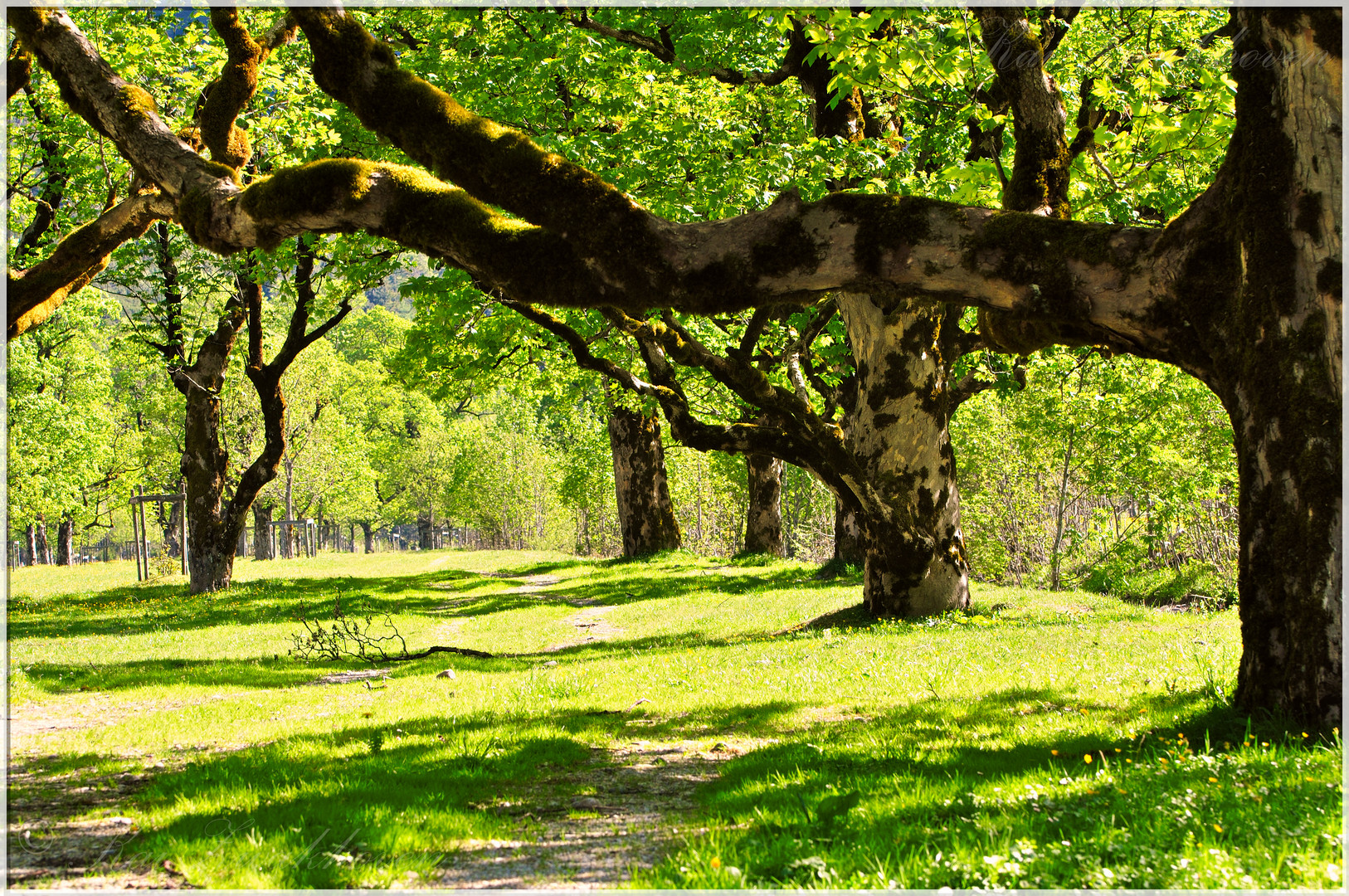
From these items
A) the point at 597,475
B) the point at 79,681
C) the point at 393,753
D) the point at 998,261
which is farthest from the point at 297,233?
the point at 597,475

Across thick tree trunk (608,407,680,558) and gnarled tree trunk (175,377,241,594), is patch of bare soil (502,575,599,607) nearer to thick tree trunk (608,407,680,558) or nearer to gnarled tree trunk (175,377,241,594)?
thick tree trunk (608,407,680,558)

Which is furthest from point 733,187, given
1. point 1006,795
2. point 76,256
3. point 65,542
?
point 65,542

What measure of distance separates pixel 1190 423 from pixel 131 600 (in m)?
29.2

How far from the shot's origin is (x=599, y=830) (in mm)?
5105

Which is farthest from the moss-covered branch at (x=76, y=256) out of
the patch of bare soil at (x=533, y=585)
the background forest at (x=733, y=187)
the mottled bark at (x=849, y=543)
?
the mottled bark at (x=849, y=543)

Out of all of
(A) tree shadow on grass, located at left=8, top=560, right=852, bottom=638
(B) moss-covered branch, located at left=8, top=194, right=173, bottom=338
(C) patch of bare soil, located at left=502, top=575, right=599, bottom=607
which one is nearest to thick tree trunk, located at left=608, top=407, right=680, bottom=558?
(A) tree shadow on grass, located at left=8, top=560, right=852, bottom=638

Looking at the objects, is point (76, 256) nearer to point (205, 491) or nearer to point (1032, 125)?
point (1032, 125)

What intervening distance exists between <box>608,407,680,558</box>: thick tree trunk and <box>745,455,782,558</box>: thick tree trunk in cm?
319

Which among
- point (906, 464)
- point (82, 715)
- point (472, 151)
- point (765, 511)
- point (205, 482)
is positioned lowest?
point (82, 715)

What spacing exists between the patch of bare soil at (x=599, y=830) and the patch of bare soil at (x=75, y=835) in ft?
4.54

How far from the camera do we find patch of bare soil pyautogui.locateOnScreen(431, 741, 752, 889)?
4.33 metres

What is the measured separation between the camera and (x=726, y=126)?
51.3 feet

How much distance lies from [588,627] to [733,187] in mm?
9292

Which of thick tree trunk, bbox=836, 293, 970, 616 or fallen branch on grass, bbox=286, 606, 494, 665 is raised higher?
thick tree trunk, bbox=836, 293, 970, 616
